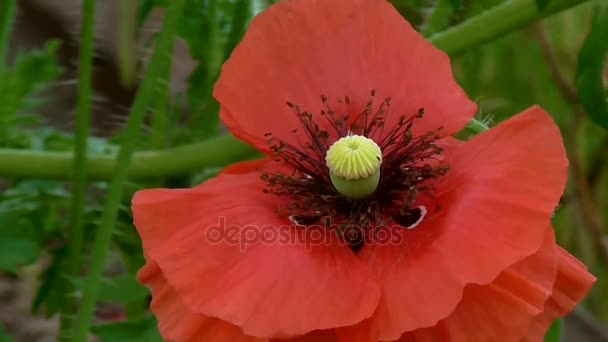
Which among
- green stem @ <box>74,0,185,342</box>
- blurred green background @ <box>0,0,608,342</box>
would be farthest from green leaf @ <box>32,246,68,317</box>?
green stem @ <box>74,0,185,342</box>

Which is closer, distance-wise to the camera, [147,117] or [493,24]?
[493,24]

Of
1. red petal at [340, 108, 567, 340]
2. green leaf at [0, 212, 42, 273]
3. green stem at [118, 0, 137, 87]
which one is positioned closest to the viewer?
red petal at [340, 108, 567, 340]

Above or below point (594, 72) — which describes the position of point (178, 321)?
below

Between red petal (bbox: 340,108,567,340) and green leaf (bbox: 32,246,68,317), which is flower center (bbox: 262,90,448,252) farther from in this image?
green leaf (bbox: 32,246,68,317)

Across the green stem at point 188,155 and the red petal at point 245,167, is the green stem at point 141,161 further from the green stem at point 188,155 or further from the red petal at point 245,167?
the red petal at point 245,167

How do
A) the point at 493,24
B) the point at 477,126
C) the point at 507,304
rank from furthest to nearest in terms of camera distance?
the point at 493,24 → the point at 477,126 → the point at 507,304

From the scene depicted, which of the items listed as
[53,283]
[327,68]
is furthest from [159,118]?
[327,68]

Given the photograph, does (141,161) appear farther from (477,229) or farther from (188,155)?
(477,229)

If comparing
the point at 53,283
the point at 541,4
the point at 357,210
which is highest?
the point at 541,4
